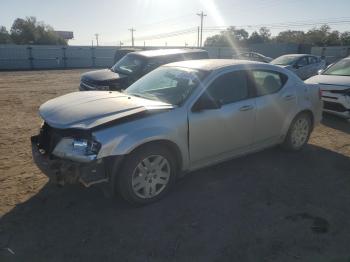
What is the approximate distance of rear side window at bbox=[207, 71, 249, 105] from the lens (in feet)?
14.8

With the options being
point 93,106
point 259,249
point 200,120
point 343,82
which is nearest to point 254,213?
point 259,249

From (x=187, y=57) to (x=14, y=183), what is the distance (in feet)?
20.2

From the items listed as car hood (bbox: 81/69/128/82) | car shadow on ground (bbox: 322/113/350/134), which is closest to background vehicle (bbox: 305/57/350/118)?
car shadow on ground (bbox: 322/113/350/134)

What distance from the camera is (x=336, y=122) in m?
8.19

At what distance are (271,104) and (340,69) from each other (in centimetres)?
515

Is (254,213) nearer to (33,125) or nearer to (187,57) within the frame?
(33,125)

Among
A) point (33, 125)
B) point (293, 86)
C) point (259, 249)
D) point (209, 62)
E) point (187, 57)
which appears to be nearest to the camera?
point (259, 249)

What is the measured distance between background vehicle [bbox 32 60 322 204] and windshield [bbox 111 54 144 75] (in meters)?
3.96

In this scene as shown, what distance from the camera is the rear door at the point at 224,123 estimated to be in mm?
4266

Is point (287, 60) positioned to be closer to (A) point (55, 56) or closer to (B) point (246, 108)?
(B) point (246, 108)

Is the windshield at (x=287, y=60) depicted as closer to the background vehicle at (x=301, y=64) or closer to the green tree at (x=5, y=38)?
the background vehicle at (x=301, y=64)

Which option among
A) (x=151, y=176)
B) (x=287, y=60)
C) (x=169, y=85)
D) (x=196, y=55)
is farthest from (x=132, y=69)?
(x=287, y=60)

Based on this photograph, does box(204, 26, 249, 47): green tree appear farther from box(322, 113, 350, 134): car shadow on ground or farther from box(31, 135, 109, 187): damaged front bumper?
box(31, 135, 109, 187): damaged front bumper

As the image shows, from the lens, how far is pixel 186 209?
13.0 ft
